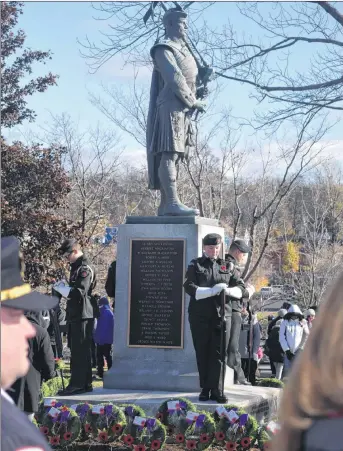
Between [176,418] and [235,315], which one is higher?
[235,315]

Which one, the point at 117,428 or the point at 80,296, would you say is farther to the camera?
the point at 80,296

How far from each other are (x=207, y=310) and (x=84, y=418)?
1.84 meters

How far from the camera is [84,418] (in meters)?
7.83

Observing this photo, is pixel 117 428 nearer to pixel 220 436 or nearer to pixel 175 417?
pixel 175 417

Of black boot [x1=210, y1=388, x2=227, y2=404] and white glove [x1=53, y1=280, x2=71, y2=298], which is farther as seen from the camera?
white glove [x1=53, y1=280, x2=71, y2=298]

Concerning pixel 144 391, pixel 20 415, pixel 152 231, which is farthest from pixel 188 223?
pixel 20 415

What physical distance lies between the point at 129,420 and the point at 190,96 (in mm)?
4246

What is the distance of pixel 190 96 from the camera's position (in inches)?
392

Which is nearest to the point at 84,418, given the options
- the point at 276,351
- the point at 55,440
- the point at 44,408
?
the point at 55,440

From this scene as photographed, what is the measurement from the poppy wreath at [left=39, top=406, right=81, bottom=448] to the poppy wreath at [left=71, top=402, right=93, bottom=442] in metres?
0.11

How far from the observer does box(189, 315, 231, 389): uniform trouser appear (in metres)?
8.66

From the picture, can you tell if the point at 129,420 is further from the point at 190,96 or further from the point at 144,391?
the point at 190,96

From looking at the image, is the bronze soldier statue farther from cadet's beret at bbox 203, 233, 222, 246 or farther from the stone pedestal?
cadet's beret at bbox 203, 233, 222, 246

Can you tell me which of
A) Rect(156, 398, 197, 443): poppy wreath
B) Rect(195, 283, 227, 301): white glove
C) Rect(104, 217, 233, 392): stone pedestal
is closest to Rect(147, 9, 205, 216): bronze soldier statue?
Rect(104, 217, 233, 392): stone pedestal
